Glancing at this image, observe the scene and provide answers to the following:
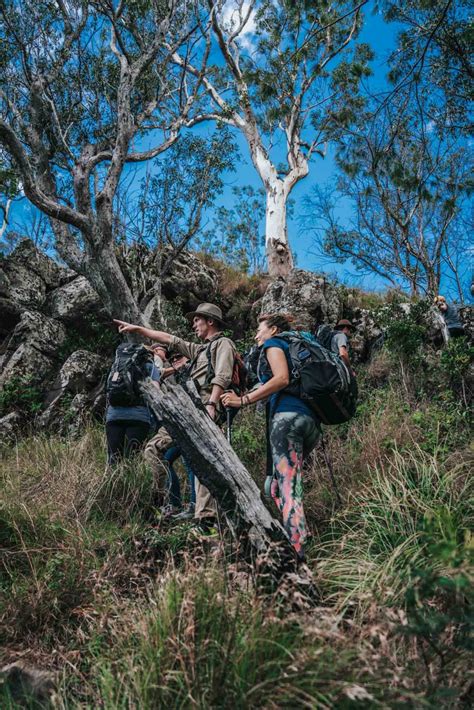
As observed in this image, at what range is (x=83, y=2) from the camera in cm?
1073

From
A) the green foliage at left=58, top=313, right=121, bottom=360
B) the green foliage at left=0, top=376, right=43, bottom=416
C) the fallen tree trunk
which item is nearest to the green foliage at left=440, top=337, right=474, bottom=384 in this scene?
the fallen tree trunk

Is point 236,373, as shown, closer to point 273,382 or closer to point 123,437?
point 273,382

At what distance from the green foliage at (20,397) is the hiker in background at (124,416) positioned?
166 inches

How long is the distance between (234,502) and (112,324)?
823cm

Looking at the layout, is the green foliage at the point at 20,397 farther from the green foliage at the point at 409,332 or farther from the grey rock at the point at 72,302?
the green foliage at the point at 409,332

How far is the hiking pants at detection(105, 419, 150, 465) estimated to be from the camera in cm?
526

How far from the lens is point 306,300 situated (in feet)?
32.7

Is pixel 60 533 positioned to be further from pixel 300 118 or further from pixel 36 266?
pixel 300 118

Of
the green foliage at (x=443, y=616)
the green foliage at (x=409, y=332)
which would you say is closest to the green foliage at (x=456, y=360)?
the green foliage at (x=409, y=332)

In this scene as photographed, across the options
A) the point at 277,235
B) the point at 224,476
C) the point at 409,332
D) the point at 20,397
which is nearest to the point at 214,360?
the point at 224,476

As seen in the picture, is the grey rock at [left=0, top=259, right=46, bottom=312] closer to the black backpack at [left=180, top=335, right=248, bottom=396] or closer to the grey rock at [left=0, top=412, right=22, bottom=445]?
the grey rock at [left=0, top=412, right=22, bottom=445]

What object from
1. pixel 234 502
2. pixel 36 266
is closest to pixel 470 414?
pixel 234 502

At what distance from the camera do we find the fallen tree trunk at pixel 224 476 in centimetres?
278

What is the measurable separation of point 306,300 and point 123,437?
5.67m
